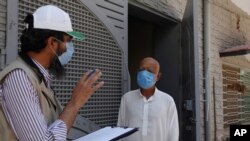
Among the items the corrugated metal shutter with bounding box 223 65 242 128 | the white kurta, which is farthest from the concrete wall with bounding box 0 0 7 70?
the corrugated metal shutter with bounding box 223 65 242 128

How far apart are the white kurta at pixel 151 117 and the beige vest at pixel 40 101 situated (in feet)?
5.65

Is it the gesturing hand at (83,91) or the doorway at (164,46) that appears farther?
the doorway at (164,46)

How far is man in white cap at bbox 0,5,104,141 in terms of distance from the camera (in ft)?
5.56

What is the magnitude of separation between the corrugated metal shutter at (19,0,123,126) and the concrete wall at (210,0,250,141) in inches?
126

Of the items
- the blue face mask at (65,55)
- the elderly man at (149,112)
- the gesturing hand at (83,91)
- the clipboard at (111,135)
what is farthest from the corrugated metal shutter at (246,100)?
the gesturing hand at (83,91)

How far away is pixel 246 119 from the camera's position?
29.7 ft

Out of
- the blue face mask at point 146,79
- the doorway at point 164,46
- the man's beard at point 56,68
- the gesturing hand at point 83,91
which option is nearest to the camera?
the gesturing hand at point 83,91

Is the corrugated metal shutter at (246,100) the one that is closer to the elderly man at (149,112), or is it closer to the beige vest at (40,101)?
the elderly man at (149,112)

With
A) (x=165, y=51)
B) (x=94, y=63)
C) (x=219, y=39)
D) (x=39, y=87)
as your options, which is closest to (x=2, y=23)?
(x=94, y=63)

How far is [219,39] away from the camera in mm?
7500

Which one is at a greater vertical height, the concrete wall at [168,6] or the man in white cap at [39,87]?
the concrete wall at [168,6]

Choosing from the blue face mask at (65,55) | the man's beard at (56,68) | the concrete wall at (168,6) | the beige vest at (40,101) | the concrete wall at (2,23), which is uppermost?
the concrete wall at (168,6)

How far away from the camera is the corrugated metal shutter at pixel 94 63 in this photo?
360cm

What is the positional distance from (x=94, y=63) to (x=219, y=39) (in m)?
4.12
